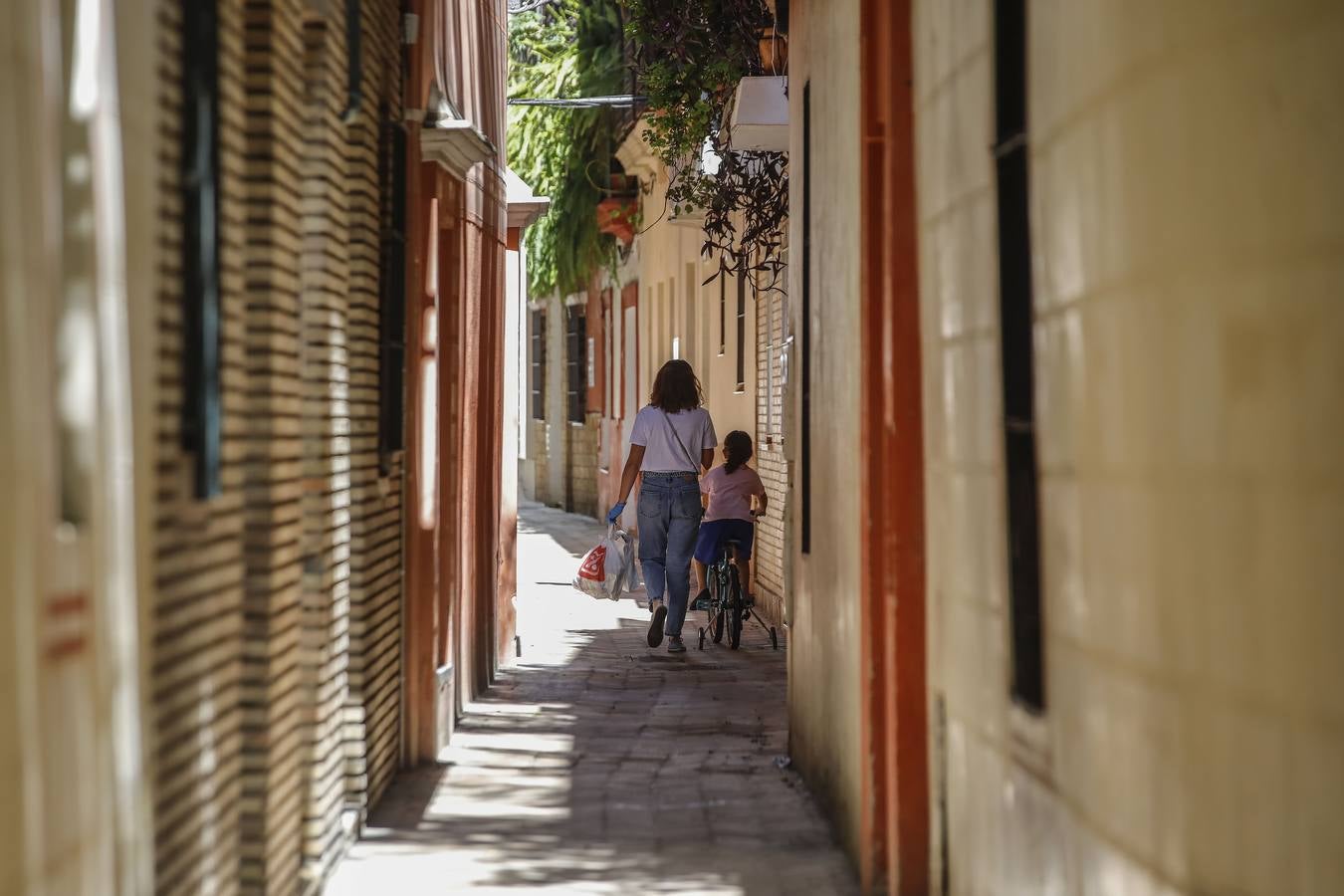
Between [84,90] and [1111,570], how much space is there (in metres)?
2.14

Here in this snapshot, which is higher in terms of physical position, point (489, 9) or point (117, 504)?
→ point (489, 9)

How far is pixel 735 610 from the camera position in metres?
13.2

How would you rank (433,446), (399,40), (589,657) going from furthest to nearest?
(589,657), (433,446), (399,40)

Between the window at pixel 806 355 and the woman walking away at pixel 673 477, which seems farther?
the woman walking away at pixel 673 477

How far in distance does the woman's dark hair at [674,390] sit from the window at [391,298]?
4.70m

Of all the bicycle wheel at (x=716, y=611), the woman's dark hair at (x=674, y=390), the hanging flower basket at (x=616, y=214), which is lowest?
the bicycle wheel at (x=716, y=611)

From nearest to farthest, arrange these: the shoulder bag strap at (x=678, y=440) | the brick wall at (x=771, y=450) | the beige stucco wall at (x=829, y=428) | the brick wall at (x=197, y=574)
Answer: the brick wall at (x=197, y=574) → the beige stucco wall at (x=829, y=428) → the shoulder bag strap at (x=678, y=440) → the brick wall at (x=771, y=450)

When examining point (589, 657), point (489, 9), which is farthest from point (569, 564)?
point (489, 9)

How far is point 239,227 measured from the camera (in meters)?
5.02

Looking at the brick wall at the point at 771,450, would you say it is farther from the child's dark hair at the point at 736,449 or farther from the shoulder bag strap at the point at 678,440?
the shoulder bag strap at the point at 678,440

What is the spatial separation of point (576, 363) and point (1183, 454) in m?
28.6

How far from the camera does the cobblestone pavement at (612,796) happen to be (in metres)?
6.54

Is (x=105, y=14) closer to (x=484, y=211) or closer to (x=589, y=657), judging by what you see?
(x=484, y=211)

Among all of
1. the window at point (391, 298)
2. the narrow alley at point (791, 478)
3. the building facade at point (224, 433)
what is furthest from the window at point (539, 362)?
the window at point (391, 298)
